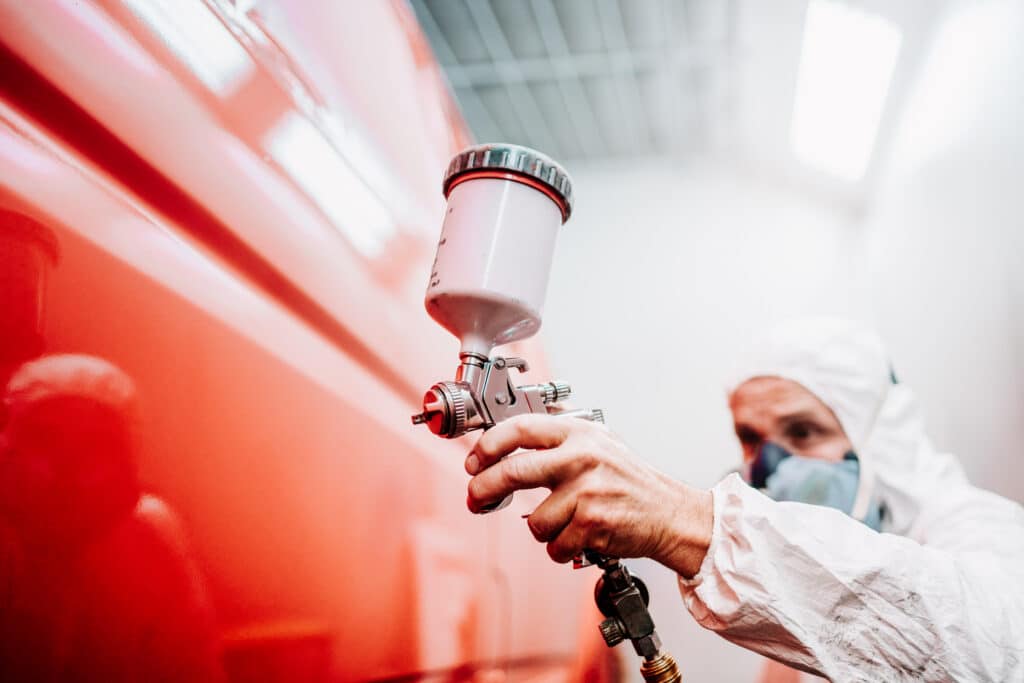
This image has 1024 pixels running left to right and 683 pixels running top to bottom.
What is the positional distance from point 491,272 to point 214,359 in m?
0.25

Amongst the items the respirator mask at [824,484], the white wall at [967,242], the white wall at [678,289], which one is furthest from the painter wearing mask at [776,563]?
the white wall at [678,289]

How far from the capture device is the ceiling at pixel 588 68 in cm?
225

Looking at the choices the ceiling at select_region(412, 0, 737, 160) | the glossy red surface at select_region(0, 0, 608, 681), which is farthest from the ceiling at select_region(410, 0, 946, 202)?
the glossy red surface at select_region(0, 0, 608, 681)

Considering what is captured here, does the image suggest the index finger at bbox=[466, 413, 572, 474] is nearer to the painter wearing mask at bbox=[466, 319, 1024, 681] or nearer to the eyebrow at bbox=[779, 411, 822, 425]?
the painter wearing mask at bbox=[466, 319, 1024, 681]

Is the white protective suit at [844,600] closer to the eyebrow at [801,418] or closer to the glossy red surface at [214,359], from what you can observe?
the glossy red surface at [214,359]

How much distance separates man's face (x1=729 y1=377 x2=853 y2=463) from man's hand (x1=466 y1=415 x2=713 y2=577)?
1.00 m

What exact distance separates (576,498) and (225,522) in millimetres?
298

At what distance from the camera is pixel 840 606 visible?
2.07ft

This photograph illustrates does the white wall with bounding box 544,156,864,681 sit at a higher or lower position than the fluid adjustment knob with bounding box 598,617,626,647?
higher

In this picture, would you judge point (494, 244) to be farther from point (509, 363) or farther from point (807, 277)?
point (807, 277)

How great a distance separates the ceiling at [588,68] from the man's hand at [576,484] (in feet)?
6.82

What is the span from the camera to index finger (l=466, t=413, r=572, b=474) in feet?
1.80

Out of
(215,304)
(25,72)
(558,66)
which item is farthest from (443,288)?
(558,66)

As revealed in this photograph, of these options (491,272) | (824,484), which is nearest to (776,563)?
(491,272)
